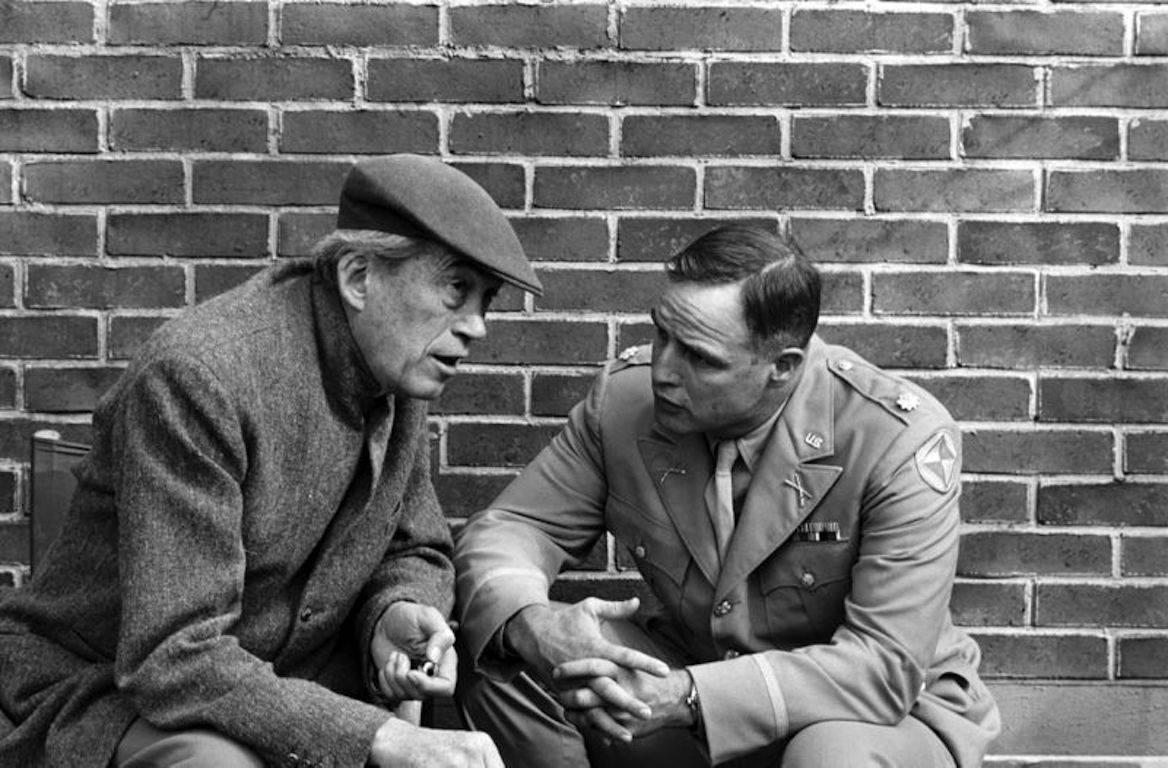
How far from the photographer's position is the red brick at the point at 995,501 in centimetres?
412

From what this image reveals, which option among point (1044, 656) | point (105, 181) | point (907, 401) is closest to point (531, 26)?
point (105, 181)

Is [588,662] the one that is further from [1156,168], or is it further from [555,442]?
[1156,168]

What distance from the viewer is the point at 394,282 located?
124 inches

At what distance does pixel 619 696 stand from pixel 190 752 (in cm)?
77

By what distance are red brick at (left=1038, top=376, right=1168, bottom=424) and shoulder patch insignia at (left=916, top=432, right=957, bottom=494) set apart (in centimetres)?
73

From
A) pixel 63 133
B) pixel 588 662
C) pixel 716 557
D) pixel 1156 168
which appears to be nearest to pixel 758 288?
pixel 716 557

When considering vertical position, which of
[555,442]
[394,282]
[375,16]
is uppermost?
[375,16]

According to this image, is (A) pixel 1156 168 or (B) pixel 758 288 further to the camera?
(A) pixel 1156 168

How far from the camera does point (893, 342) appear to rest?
13.4ft

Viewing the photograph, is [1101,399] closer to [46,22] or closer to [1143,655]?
[1143,655]

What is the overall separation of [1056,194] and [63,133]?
2326mm

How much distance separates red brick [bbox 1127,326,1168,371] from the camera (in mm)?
4090

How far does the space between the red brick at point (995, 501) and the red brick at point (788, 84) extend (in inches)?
37.5

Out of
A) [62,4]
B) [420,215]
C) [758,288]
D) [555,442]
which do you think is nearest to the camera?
[420,215]
